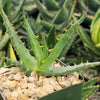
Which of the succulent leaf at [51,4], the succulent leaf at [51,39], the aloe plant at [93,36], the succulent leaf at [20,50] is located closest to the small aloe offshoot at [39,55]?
the succulent leaf at [20,50]

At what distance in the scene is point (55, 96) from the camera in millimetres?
555

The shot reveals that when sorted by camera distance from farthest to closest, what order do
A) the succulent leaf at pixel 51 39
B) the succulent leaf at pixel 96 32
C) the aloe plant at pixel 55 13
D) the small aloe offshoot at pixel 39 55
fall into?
1. the aloe plant at pixel 55 13
2. the succulent leaf at pixel 96 32
3. the succulent leaf at pixel 51 39
4. the small aloe offshoot at pixel 39 55

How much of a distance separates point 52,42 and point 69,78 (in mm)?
474

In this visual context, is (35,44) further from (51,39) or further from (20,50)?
(51,39)

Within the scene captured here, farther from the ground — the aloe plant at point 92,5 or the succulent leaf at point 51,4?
the succulent leaf at point 51,4

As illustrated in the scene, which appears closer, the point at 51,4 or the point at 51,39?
the point at 51,39

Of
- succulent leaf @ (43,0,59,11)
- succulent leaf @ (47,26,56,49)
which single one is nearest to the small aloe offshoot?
succulent leaf @ (47,26,56,49)

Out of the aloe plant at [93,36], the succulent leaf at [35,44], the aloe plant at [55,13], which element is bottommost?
the aloe plant at [93,36]

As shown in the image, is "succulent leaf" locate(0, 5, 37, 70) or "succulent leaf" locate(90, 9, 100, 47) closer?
"succulent leaf" locate(0, 5, 37, 70)

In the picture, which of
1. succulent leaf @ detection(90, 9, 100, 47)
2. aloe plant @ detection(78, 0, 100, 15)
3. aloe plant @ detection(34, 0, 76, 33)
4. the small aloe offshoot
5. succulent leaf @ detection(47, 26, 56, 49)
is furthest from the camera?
aloe plant @ detection(78, 0, 100, 15)

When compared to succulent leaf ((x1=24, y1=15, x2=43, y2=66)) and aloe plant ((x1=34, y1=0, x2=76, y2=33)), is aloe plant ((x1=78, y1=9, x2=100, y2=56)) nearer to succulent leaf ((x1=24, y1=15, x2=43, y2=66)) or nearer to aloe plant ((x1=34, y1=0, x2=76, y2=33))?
aloe plant ((x1=34, y1=0, x2=76, y2=33))

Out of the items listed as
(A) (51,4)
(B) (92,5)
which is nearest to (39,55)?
(A) (51,4)

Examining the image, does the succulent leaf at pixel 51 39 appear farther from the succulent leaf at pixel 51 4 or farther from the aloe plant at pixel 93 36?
the succulent leaf at pixel 51 4

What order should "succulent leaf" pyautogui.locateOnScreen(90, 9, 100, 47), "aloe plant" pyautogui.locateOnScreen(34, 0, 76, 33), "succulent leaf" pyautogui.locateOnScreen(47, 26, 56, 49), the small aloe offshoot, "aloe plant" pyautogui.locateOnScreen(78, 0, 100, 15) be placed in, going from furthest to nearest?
"aloe plant" pyautogui.locateOnScreen(78, 0, 100, 15), "aloe plant" pyautogui.locateOnScreen(34, 0, 76, 33), "succulent leaf" pyautogui.locateOnScreen(90, 9, 100, 47), "succulent leaf" pyautogui.locateOnScreen(47, 26, 56, 49), the small aloe offshoot
